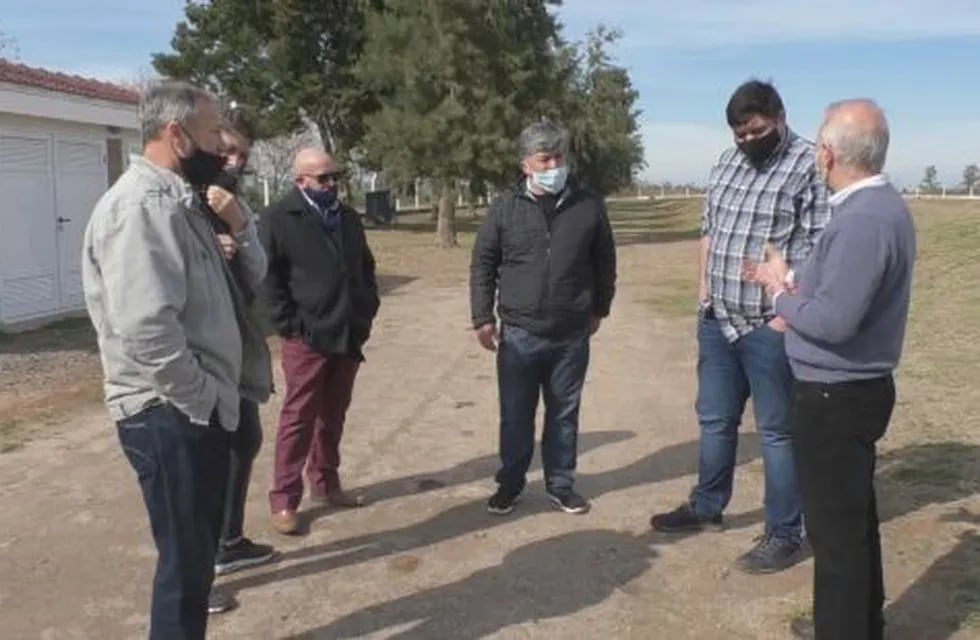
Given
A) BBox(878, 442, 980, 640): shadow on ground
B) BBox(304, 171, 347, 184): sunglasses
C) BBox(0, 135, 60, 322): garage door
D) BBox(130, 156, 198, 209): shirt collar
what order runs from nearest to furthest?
1. BBox(130, 156, 198, 209): shirt collar
2. BBox(878, 442, 980, 640): shadow on ground
3. BBox(304, 171, 347, 184): sunglasses
4. BBox(0, 135, 60, 322): garage door

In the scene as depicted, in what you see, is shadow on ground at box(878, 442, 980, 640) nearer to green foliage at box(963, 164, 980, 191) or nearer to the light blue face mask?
the light blue face mask

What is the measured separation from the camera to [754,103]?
4.63 meters

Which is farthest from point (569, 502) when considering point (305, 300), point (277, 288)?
point (277, 288)

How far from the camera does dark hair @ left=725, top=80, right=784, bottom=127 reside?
15.2ft

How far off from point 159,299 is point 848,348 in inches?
86.7

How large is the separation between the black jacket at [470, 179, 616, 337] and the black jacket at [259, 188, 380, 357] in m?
0.71

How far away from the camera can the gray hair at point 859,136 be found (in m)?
3.44

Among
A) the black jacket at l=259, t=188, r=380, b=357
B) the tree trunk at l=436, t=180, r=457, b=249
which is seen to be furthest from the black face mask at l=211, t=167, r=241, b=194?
the tree trunk at l=436, t=180, r=457, b=249

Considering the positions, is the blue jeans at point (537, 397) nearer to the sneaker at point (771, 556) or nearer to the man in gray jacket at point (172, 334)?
the sneaker at point (771, 556)

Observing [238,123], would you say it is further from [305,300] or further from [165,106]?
[165,106]

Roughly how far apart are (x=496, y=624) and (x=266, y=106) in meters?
32.4

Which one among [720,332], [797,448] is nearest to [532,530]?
[720,332]

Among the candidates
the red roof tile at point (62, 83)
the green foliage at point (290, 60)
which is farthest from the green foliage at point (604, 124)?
the red roof tile at point (62, 83)

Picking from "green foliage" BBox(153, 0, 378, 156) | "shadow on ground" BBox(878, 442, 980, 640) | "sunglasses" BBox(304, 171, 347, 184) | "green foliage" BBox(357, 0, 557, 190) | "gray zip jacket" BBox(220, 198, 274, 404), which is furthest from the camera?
"green foliage" BBox(153, 0, 378, 156)
